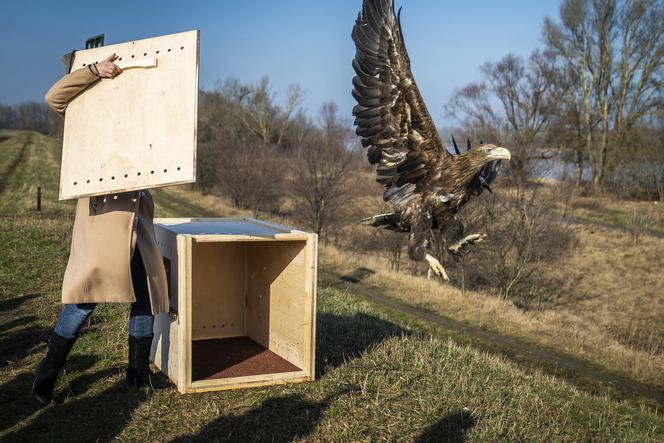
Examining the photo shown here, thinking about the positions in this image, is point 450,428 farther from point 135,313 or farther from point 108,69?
point 108,69

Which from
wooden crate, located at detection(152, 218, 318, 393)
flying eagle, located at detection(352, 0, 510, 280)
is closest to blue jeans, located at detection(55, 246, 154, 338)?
wooden crate, located at detection(152, 218, 318, 393)

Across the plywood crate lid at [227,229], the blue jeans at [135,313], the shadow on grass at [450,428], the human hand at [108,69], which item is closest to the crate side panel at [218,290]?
the plywood crate lid at [227,229]

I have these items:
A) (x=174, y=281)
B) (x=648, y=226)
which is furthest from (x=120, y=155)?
(x=648, y=226)

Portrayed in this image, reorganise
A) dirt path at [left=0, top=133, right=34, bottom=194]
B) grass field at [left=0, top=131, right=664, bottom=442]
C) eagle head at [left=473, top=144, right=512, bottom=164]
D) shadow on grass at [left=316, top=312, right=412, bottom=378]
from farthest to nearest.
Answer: dirt path at [left=0, top=133, right=34, bottom=194]
shadow on grass at [left=316, top=312, right=412, bottom=378]
eagle head at [left=473, top=144, right=512, bottom=164]
grass field at [left=0, top=131, right=664, bottom=442]

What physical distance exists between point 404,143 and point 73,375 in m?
Answer: 3.14

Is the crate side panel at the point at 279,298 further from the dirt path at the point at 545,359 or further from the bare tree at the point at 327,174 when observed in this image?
the bare tree at the point at 327,174

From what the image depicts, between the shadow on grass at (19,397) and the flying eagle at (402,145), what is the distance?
271 centimetres

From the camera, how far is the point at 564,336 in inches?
467

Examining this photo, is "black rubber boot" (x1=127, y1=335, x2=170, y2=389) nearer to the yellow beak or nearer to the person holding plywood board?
the person holding plywood board

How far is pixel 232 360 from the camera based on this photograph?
5.52 meters

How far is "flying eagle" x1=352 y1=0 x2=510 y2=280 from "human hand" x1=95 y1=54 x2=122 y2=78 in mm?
1793

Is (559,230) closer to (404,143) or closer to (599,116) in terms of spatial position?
(404,143)

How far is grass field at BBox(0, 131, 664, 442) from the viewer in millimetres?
4176

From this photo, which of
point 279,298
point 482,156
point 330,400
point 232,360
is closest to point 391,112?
point 482,156
